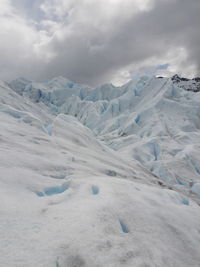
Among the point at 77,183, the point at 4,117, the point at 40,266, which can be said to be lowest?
the point at 40,266

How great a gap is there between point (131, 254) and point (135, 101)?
44722mm

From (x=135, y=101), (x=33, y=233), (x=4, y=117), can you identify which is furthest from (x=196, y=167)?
(x=135, y=101)

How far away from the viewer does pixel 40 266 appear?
2666mm

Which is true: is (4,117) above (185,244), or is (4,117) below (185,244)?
above

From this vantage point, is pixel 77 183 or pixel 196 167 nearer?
pixel 77 183

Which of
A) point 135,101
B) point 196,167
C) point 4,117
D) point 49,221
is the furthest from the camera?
point 135,101

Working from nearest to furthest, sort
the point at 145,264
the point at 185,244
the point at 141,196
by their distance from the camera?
the point at 145,264, the point at 185,244, the point at 141,196

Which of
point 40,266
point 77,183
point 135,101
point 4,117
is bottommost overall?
point 40,266

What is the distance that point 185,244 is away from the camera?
3.88m

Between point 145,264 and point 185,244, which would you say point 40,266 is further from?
point 185,244

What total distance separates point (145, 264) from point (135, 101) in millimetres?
44800

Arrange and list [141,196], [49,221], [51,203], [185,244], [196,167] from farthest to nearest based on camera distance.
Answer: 1. [196,167]
2. [141,196]
3. [51,203]
4. [185,244]
5. [49,221]

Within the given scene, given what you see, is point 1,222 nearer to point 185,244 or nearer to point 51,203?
point 51,203

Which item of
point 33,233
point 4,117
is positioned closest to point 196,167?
point 4,117
